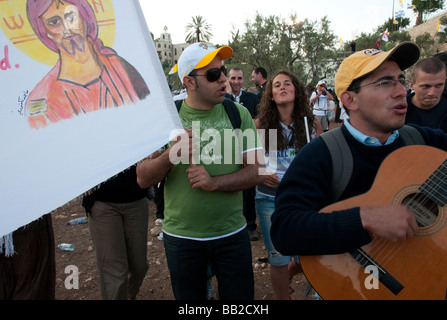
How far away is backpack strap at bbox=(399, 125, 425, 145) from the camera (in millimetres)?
1594

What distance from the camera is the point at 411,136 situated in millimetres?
1615

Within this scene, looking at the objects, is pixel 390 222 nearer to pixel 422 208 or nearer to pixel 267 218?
pixel 422 208

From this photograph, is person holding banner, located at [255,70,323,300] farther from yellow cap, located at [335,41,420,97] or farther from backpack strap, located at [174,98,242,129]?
yellow cap, located at [335,41,420,97]

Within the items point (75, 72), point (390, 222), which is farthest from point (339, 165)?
point (75, 72)

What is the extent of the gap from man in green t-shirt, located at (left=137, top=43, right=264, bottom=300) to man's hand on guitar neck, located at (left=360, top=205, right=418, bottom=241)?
92 cm

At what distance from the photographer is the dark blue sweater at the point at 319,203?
133 cm

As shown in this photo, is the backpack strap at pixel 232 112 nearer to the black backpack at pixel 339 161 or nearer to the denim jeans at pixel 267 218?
the black backpack at pixel 339 161

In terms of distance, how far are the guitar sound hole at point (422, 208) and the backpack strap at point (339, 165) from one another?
0.29m

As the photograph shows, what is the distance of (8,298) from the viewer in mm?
2131

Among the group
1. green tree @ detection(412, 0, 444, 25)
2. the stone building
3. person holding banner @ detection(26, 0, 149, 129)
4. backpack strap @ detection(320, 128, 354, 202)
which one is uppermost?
the stone building

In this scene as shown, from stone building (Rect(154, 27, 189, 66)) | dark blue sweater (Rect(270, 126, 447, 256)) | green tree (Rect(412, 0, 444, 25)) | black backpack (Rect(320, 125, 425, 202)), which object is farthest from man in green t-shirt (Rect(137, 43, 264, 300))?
stone building (Rect(154, 27, 189, 66))

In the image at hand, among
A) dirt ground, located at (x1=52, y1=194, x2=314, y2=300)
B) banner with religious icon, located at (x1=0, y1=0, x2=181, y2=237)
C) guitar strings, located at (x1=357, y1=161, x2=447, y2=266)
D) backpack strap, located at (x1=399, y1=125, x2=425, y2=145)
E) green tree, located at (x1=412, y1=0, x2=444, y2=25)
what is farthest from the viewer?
green tree, located at (x1=412, y1=0, x2=444, y2=25)
